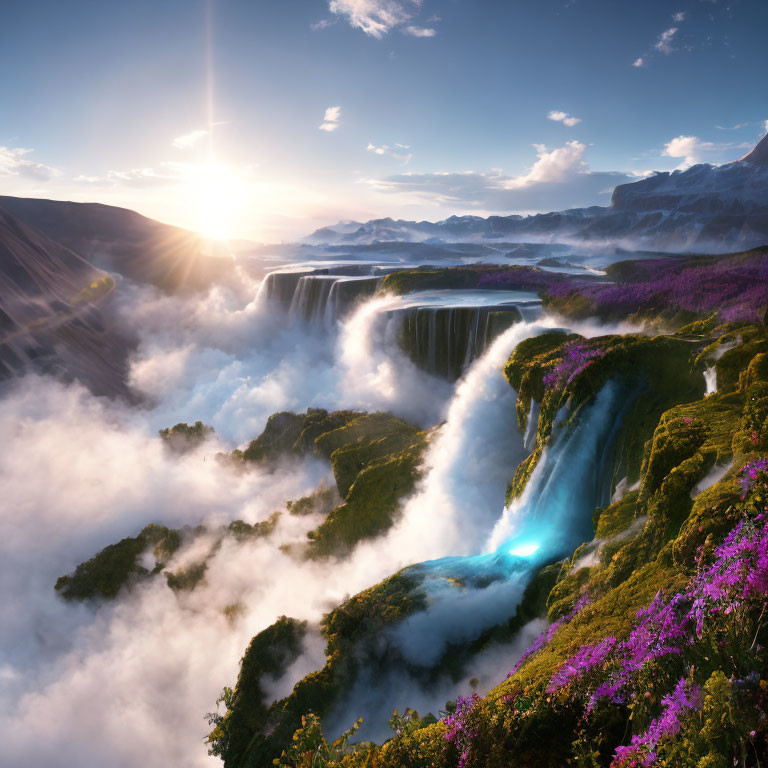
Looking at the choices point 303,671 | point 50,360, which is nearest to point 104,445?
point 50,360

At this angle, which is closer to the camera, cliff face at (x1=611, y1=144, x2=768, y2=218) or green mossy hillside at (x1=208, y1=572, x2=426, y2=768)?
green mossy hillside at (x1=208, y1=572, x2=426, y2=768)

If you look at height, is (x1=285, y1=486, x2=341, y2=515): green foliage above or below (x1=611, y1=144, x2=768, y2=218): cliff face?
below

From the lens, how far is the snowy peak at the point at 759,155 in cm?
13788

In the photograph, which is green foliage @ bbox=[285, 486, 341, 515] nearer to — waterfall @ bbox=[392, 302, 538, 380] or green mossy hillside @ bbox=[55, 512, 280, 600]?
green mossy hillside @ bbox=[55, 512, 280, 600]

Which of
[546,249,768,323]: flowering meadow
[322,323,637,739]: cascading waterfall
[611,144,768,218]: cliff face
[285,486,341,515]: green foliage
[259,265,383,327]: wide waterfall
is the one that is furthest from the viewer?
[611,144,768,218]: cliff face

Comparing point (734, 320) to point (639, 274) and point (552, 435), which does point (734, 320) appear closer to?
point (552, 435)

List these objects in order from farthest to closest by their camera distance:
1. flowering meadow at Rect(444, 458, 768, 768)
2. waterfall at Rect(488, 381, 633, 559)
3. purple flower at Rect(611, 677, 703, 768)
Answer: waterfall at Rect(488, 381, 633, 559) < purple flower at Rect(611, 677, 703, 768) < flowering meadow at Rect(444, 458, 768, 768)

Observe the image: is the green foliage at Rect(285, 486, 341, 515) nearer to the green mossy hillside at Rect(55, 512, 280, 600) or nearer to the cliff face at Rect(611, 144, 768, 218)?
the green mossy hillside at Rect(55, 512, 280, 600)

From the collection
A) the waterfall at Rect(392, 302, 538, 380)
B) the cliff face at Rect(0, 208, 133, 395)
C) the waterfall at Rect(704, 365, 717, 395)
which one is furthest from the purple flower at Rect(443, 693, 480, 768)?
the cliff face at Rect(0, 208, 133, 395)

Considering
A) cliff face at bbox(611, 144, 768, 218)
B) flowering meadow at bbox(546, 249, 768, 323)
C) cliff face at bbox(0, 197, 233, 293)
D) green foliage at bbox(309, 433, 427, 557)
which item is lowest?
green foliage at bbox(309, 433, 427, 557)

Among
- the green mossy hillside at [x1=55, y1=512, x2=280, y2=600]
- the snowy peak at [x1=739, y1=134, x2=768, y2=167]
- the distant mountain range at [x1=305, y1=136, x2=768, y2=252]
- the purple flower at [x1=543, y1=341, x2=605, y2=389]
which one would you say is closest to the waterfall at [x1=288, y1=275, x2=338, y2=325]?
the green mossy hillside at [x1=55, y1=512, x2=280, y2=600]

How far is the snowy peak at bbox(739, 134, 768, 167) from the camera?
137875mm

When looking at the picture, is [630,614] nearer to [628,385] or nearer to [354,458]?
[628,385]

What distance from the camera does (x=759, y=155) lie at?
460ft
